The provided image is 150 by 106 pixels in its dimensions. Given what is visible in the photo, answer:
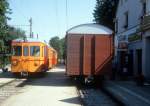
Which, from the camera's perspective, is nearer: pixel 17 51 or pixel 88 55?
pixel 88 55

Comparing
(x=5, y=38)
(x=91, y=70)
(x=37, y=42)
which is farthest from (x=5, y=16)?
(x=91, y=70)

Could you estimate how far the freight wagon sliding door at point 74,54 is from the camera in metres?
23.7

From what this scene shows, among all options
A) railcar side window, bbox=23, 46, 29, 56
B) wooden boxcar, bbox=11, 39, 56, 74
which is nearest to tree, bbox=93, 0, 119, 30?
wooden boxcar, bbox=11, 39, 56, 74

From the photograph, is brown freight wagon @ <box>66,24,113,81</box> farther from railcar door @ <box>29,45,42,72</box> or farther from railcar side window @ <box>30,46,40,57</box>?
railcar side window @ <box>30,46,40,57</box>

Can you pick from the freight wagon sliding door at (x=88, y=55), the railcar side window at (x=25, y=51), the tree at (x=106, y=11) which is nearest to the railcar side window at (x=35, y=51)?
the railcar side window at (x=25, y=51)

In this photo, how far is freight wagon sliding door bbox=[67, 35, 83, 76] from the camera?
23734 mm

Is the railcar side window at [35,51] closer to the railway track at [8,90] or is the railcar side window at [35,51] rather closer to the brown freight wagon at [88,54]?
the railway track at [8,90]

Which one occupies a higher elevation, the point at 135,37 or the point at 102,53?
the point at 135,37

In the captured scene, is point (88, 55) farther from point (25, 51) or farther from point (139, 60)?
point (139, 60)

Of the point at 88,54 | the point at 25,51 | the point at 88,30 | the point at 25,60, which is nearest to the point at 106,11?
the point at 25,51

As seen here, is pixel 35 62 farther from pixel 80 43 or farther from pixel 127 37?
pixel 127 37

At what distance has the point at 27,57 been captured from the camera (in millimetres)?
30219

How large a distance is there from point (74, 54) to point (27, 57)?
23.6 feet

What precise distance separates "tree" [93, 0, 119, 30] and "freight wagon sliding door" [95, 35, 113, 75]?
33.0 m
